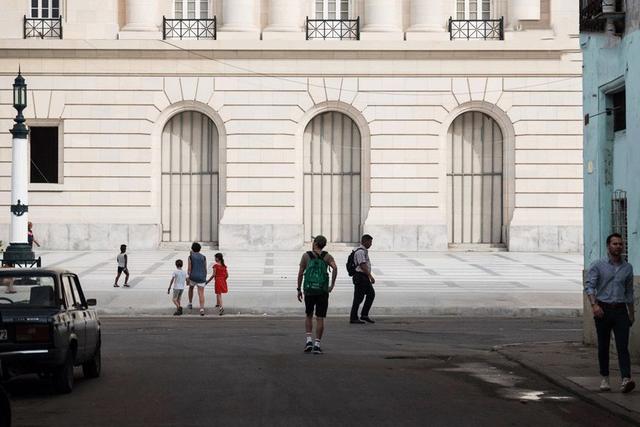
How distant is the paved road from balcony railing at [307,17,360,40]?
24894 mm

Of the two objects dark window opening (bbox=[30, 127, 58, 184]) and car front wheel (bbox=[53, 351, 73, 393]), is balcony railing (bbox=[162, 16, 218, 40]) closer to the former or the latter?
dark window opening (bbox=[30, 127, 58, 184])

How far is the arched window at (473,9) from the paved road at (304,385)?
2544 cm

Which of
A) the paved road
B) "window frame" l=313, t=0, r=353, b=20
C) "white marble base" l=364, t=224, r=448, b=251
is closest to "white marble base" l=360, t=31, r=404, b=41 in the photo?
"window frame" l=313, t=0, r=353, b=20

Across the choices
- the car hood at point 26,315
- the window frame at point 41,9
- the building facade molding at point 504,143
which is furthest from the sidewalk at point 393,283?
the car hood at point 26,315

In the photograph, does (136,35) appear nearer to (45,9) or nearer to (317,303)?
(45,9)

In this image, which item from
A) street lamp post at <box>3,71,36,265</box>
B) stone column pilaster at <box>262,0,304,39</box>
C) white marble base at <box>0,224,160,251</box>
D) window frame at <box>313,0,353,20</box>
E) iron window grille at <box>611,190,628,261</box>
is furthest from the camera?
window frame at <box>313,0,353,20</box>

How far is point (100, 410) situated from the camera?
1464cm

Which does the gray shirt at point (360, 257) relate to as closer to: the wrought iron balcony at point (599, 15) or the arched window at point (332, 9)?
the wrought iron balcony at point (599, 15)

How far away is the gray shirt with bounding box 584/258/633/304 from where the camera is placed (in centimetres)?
1612

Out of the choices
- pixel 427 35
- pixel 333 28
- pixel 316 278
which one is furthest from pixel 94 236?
pixel 316 278

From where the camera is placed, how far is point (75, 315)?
1675 centimetres

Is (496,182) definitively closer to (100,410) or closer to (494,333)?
(494,333)

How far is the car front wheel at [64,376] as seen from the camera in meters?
15.9

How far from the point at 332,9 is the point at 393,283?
52.4 ft
